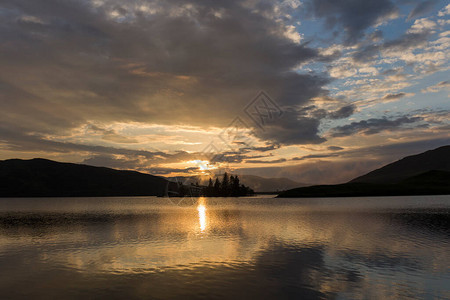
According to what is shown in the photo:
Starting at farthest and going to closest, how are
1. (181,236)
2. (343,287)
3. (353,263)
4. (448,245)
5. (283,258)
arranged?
(181,236) < (448,245) < (283,258) < (353,263) < (343,287)

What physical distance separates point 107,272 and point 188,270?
26.0 feet

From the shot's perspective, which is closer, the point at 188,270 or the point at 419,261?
the point at 188,270

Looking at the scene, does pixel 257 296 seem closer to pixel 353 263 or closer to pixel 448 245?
pixel 353 263

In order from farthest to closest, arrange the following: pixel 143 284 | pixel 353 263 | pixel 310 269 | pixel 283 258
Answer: pixel 283 258, pixel 353 263, pixel 310 269, pixel 143 284

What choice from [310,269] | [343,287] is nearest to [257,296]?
[343,287]

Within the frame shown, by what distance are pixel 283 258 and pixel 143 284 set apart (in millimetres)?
16483

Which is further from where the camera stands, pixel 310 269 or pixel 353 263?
pixel 353 263

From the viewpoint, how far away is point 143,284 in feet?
85.1

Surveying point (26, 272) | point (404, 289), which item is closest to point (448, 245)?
point (404, 289)

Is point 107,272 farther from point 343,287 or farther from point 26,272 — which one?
point 343,287

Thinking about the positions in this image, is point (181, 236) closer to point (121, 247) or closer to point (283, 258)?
point (121, 247)

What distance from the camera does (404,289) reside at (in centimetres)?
2358

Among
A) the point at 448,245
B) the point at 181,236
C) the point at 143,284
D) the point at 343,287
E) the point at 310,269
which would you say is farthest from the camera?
Answer: the point at 181,236

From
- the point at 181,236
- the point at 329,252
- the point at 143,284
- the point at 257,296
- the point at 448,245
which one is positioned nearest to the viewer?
the point at 257,296
